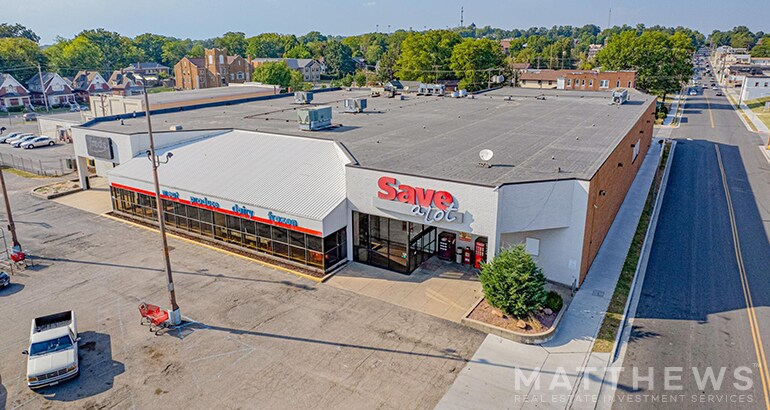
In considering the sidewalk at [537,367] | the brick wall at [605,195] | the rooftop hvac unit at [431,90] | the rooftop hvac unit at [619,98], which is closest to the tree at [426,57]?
the rooftop hvac unit at [431,90]

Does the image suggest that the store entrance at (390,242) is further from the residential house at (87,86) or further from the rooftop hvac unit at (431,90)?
the residential house at (87,86)

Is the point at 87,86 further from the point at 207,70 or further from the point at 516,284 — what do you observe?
the point at 516,284

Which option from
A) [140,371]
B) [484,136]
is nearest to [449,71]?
[484,136]

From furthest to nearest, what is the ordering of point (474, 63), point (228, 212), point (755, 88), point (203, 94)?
point (755, 88) → point (474, 63) → point (203, 94) → point (228, 212)

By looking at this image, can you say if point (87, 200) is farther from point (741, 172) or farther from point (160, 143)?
point (741, 172)

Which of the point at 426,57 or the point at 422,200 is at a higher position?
the point at 426,57

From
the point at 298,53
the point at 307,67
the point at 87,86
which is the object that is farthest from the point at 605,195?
the point at 298,53
